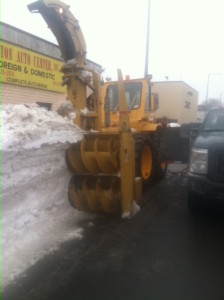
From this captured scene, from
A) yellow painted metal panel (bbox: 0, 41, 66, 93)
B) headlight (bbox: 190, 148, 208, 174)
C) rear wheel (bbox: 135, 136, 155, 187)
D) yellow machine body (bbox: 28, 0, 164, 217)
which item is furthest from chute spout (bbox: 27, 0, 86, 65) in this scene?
yellow painted metal panel (bbox: 0, 41, 66, 93)

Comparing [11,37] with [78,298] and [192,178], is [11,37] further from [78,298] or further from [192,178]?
[78,298]

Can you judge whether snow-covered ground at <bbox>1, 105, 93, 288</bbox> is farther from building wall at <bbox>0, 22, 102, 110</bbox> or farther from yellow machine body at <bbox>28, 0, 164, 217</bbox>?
building wall at <bbox>0, 22, 102, 110</bbox>

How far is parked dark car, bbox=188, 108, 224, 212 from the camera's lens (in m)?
4.63

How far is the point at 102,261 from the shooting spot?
373cm

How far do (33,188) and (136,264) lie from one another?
1689 mm

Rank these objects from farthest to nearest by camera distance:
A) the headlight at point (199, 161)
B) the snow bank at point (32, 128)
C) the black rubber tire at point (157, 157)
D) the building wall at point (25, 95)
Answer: the building wall at point (25, 95) < the black rubber tire at point (157, 157) < the headlight at point (199, 161) < the snow bank at point (32, 128)

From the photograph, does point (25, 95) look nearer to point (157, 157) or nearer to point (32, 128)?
point (157, 157)

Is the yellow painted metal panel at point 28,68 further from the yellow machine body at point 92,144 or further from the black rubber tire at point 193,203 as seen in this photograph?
the black rubber tire at point 193,203

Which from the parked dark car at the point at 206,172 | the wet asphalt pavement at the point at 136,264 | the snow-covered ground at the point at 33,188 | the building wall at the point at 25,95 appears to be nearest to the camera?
the wet asphalt pavement at the point at 136,264

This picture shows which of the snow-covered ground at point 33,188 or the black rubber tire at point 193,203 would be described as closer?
the snow-covered ground at point 33,188

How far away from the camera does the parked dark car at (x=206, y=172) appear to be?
463cm

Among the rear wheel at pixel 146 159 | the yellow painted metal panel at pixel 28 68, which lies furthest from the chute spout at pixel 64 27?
the yellow painted metal panel at pixel 28 68

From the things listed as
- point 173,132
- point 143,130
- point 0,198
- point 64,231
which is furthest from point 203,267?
point 173,132

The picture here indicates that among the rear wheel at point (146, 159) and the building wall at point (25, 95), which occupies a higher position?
the building wall at point (25, 95)
